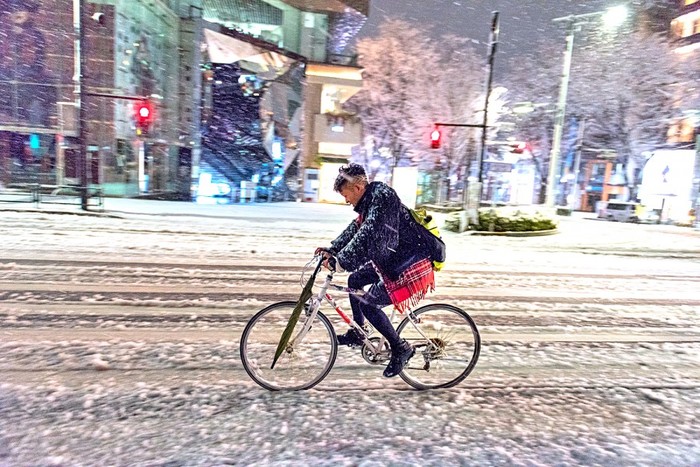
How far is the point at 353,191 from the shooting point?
3805mm

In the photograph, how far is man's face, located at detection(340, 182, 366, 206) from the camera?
3787 millimetres

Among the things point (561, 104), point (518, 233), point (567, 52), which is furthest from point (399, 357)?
point (567, 52)

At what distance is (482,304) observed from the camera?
7391 millimetres

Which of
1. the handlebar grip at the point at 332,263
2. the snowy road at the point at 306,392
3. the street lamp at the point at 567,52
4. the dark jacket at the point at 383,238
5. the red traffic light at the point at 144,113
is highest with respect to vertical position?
the street lamp at the point at 567,52

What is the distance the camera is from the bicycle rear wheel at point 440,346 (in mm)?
4195

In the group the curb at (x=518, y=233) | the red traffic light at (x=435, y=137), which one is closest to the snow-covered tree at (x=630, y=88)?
the red traffic light at (x=435, y=137)

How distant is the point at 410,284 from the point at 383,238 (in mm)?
505

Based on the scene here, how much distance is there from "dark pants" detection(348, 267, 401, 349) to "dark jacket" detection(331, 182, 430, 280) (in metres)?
0.15

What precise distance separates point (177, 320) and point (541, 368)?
13.6 feet

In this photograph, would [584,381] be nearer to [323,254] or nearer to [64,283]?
[323,254]

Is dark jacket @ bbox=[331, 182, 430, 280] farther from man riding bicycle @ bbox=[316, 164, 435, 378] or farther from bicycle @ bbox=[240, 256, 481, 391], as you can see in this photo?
bicycle @ bbox=[240, 256, 481, 391]

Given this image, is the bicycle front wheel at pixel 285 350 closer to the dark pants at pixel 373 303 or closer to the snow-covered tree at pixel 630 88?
the dark pants at pixel 373 303

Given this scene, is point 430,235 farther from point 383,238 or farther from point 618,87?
point 618,87

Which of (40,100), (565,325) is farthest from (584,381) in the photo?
(40,100)
